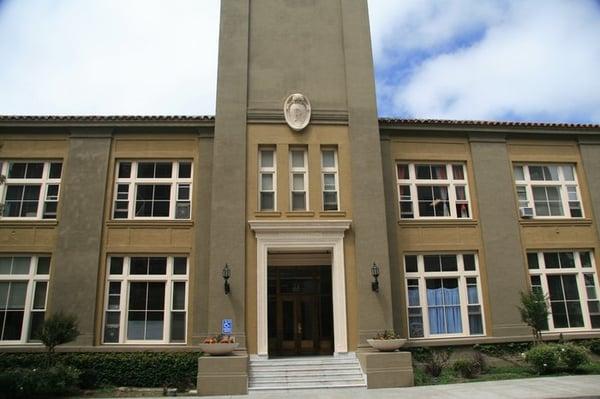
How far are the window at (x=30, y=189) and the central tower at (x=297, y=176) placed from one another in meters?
7.03

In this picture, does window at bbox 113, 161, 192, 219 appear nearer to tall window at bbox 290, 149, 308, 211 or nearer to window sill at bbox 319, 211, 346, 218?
tall window at bbox 290, 149, 308, 211

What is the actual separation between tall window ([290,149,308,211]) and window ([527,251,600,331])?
994cm

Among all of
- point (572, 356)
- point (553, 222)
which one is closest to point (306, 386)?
point (572, 356)

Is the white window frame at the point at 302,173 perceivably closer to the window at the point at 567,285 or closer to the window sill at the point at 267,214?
the window sill at the point at 267,214

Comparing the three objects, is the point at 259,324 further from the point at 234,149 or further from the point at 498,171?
the point at 498,171

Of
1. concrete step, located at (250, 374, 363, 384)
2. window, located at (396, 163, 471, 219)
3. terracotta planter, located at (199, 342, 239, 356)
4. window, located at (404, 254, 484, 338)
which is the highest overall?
window, located at (396, 163, 471, 219)

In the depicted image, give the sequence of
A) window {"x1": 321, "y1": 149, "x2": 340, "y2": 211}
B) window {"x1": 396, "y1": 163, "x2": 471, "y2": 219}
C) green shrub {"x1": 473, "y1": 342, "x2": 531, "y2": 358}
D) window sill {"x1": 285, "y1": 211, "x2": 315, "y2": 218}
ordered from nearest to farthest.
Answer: window sill {"x1": 285, "y1": 211, "x2": 315, "y2": 218}, green shrub {"x1": 473, "y1": 342, "x2": 531, "y2": 358}, window {"x1": 321, "y1": 149, "x2": 340, "y2": 211}, window {"x1": 396, "y1": 163, "x2": 471, "y2": 219}

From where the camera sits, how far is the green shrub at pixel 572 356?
16688 mm

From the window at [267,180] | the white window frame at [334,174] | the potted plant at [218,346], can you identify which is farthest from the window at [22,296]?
the white window frame at [334,174]

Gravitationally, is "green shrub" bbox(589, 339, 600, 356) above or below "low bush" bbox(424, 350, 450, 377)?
above

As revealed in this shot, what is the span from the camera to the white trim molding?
57.5 ft

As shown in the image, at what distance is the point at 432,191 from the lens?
20781 mm

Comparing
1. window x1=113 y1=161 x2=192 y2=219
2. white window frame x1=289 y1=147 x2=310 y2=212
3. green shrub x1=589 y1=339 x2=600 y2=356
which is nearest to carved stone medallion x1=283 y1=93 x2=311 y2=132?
white window frame x1=289 y1=147 x2=310 y2=212

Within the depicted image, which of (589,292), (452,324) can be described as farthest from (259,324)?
(589,292)
